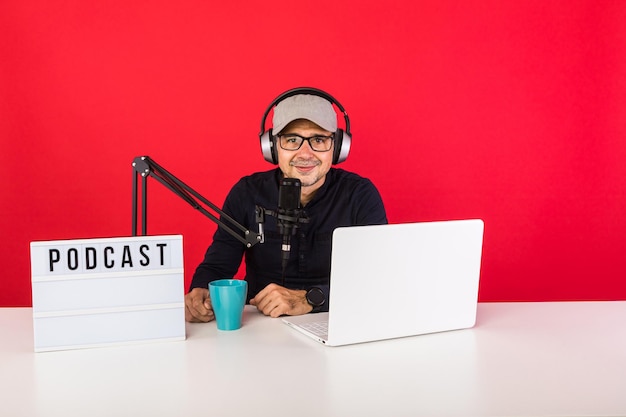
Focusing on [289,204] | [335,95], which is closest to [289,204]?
[289,204]

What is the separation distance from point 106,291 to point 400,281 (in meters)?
0.66

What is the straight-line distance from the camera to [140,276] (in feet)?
4.92

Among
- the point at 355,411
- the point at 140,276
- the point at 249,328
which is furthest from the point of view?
the point at 249,328

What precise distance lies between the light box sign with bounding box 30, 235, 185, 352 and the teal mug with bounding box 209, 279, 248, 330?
0.40ft

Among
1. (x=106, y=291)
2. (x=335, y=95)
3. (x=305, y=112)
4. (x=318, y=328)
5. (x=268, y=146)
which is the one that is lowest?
(x=318, y=328)

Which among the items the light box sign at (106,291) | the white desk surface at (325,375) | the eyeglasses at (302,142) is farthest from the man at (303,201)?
the white desk surface at (325,375)

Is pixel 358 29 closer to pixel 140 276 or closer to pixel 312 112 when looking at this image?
pixel 312 112

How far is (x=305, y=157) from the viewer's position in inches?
94.7

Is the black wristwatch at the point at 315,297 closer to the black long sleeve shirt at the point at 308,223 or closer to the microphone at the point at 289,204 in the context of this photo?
the microphone at the point at 289,204

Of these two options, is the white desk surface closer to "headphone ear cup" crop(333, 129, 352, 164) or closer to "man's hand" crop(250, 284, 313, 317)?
"man's hand" crop(250, 284, 313, 317)

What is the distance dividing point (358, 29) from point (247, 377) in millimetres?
2426

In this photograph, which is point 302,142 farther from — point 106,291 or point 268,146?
point 106,291

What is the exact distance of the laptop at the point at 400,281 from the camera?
1.45 meters

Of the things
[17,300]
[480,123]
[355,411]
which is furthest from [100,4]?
[355,411]
